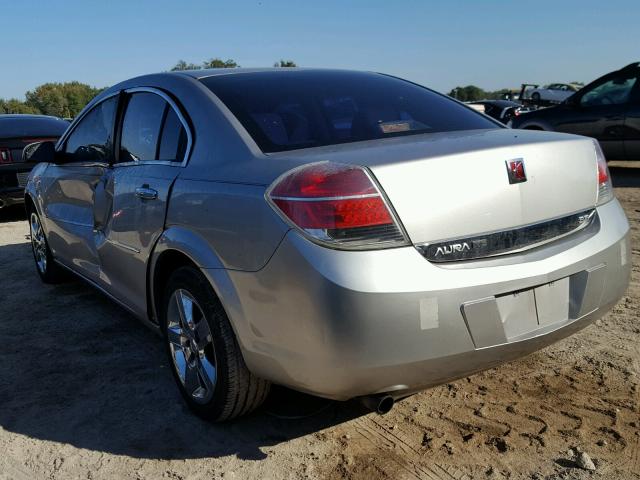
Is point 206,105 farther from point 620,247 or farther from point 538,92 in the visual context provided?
point 538,92

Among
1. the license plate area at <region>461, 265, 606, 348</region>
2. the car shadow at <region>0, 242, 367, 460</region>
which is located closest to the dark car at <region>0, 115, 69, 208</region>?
the car shadow at <region>0, 242, 367, 460</region>

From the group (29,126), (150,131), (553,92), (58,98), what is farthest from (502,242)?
(58,98)

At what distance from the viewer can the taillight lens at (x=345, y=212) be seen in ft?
7.32

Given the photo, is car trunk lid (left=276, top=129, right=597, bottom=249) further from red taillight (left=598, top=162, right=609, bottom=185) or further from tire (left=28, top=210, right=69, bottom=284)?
tire (left=28, top=210, right=69, bottom=284)

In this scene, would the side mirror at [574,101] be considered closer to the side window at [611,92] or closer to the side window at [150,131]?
the side window at [611,92]

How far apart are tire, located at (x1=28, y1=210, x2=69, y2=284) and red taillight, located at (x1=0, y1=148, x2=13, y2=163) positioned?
10.8 ft

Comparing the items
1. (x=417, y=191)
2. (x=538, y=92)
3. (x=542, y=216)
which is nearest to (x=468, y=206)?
(x=417, y=191)

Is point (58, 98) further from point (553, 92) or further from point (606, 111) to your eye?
point (606, 111)

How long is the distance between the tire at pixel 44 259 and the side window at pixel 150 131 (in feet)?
6.66

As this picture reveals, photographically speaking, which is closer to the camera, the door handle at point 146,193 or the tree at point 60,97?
the door handle at point 146,193

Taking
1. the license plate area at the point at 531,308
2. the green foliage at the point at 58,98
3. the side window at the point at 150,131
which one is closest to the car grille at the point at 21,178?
the side window at the point at 150,131

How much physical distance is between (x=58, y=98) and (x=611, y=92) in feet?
220

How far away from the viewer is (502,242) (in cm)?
240

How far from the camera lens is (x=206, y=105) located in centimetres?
300
